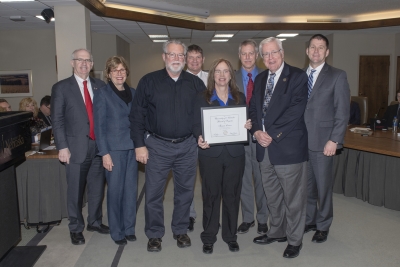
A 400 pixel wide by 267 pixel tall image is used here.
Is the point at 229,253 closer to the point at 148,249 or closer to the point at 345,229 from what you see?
the point at 148,249

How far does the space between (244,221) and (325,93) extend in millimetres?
1451

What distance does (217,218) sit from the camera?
3113 millimetres

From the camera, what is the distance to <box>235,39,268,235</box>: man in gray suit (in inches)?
134

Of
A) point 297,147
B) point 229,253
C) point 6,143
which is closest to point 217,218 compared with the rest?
point 229,253

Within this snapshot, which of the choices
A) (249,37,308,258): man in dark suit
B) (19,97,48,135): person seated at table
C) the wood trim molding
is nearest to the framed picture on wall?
the wood trim molding

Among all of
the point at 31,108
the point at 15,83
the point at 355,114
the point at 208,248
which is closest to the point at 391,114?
the point at 355,114

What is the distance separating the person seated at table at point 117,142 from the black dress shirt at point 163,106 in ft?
0.60

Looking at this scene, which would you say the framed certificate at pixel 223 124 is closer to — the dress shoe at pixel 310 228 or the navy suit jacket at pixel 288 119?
the navy suit jacket at pixel 288 119

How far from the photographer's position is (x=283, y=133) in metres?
2.82

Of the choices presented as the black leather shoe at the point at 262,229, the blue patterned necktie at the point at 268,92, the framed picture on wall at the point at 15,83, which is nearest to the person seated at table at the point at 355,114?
the black leather shoe at the point at 262,229

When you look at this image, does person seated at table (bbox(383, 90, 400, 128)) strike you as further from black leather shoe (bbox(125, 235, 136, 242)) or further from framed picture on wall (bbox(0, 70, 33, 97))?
framed picture on wall (bbox(0, 70, 33, 97))

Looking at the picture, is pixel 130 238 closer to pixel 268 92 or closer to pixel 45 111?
pixel 268 92

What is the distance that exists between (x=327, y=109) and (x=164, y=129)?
4.58ft

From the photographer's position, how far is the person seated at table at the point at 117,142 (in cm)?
313
